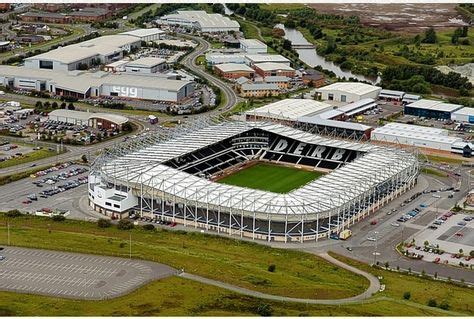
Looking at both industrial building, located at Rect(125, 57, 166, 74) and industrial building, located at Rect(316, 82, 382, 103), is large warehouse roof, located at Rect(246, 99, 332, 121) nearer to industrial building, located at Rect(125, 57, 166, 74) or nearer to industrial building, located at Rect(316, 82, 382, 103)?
industrial building, located at Rect(316, 82, 382, 103)

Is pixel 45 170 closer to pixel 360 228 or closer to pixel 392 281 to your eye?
pixel 360 228

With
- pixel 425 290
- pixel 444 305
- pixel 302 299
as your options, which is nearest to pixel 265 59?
pixel 425 290

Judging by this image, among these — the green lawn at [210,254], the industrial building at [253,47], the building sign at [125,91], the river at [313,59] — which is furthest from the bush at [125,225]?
the industrial building at [253,47]

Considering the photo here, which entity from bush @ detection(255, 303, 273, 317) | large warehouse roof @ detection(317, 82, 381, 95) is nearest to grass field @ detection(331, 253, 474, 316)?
bush @ detection(255, 303, 273, 317)

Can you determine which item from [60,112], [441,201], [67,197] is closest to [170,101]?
[60,112]

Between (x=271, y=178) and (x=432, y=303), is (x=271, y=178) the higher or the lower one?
the lower one

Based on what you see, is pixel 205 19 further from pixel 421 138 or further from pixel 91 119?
pixel 421 138
